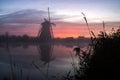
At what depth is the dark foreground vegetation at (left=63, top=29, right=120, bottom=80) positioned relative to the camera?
18.3 feet

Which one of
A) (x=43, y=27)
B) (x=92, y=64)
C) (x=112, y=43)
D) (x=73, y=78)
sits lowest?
(x=43, y=27)

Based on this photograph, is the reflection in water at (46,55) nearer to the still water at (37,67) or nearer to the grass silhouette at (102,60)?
the still water at (37,67)

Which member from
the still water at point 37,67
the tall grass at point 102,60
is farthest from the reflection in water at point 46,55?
the tall grass at point 102,60

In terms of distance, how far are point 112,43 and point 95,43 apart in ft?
2.26

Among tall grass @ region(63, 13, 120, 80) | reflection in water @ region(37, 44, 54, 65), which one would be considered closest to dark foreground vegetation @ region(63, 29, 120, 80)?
tall grass @ region(63, 13, 120, 80)

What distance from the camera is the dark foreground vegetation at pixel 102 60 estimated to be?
18.3 feet

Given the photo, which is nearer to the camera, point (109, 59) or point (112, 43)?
point (109, 59)

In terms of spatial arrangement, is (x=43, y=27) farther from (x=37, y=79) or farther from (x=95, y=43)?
(x=95, y=43)

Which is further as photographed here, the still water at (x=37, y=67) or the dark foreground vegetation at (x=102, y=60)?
the still water at (x=37, y=67)

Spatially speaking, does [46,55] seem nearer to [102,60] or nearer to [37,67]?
[102,60]

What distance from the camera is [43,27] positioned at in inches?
2621

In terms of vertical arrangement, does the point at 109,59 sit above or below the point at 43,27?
above

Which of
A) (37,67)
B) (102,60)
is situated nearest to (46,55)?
(102,60)

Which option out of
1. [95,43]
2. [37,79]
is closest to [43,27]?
[37,79]
